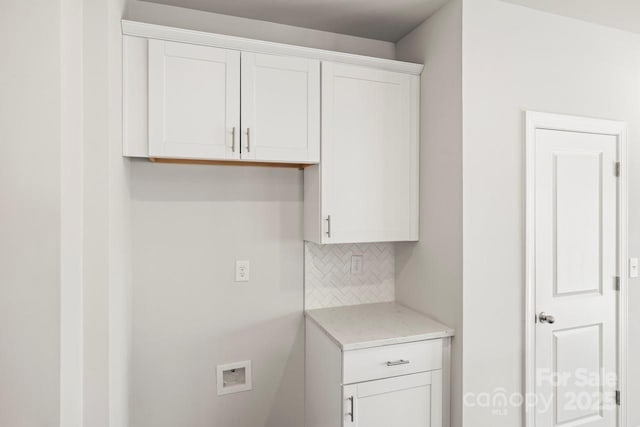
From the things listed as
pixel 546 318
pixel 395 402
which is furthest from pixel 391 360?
pixel 546 318

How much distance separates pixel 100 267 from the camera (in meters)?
1.30

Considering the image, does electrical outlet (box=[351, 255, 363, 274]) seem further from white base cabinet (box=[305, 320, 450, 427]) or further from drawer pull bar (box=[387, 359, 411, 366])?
drawer pull bar (box=[387, 359, 411, 366])

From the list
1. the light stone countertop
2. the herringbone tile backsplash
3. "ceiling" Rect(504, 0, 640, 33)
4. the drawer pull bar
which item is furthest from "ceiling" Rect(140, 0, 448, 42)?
the drawer pull bar

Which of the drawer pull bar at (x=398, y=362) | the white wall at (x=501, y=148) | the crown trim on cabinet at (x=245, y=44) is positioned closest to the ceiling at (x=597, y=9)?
the white wall at (x=501, y=148)

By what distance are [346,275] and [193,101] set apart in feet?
4.34

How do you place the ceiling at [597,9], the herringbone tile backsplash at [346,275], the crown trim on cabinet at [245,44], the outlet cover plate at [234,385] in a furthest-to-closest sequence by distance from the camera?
the herringbone tile backsplash at [346,275]
the outlet cover plate at [234,385]
the ceiling at [597,9]
the crown trim on cabinet at [245,44]

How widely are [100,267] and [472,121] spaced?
1.75 meters

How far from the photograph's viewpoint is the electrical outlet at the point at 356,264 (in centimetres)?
228

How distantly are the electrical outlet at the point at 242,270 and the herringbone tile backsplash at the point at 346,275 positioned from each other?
346mm

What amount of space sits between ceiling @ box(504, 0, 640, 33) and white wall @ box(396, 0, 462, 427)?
416 mm

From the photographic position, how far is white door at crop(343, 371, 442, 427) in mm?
1646

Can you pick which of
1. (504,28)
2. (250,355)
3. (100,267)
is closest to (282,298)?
(250,355)

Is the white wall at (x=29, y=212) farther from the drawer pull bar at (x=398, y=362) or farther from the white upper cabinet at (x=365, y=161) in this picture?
the drawer pull bar at (x=398, y=362)

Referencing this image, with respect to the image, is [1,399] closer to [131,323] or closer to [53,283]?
[53,283]
